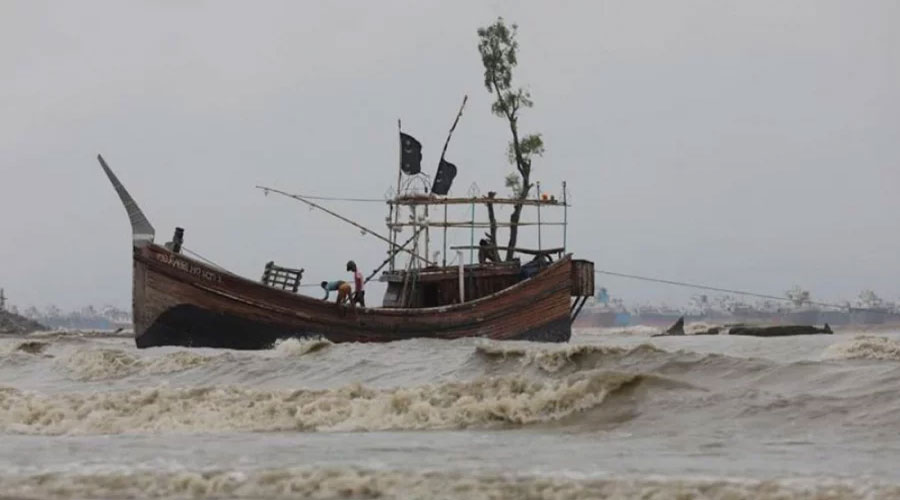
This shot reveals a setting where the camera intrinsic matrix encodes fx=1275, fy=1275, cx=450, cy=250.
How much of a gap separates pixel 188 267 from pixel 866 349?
14.1 meters

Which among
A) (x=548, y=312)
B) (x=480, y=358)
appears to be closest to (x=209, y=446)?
(x=480, y=358)

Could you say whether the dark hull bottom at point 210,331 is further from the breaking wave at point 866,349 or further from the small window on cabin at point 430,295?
the breaking wave at point 866,349

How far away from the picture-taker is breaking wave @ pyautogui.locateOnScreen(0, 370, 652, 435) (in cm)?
1363

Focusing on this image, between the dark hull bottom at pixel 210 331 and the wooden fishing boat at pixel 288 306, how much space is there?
0.07ft

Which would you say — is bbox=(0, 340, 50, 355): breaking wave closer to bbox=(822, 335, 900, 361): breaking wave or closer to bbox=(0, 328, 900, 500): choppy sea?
bbox=(0, 328, 900, 500): choppy sea

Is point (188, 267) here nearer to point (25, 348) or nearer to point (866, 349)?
point (25, 348)

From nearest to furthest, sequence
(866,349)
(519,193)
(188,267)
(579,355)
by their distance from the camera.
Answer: (579,355)
(866,349)
(188,267)
(519,193)

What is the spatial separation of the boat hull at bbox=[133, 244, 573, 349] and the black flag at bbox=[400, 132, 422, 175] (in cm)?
434

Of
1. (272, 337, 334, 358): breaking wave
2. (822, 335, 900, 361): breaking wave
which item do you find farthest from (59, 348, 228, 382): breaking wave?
(822, 335, 900, 361): breaking wave

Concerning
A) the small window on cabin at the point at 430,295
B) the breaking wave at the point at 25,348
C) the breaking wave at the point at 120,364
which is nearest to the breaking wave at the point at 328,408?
the breaking wave at the point at 120,364

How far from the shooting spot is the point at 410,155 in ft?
107

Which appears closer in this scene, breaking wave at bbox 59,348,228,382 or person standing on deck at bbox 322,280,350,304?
breaking wave at bbox 59,348,228,382

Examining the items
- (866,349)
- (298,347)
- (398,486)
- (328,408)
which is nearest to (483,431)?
Answer: (328,408)

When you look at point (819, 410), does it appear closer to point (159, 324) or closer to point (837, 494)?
point (837, 494)
